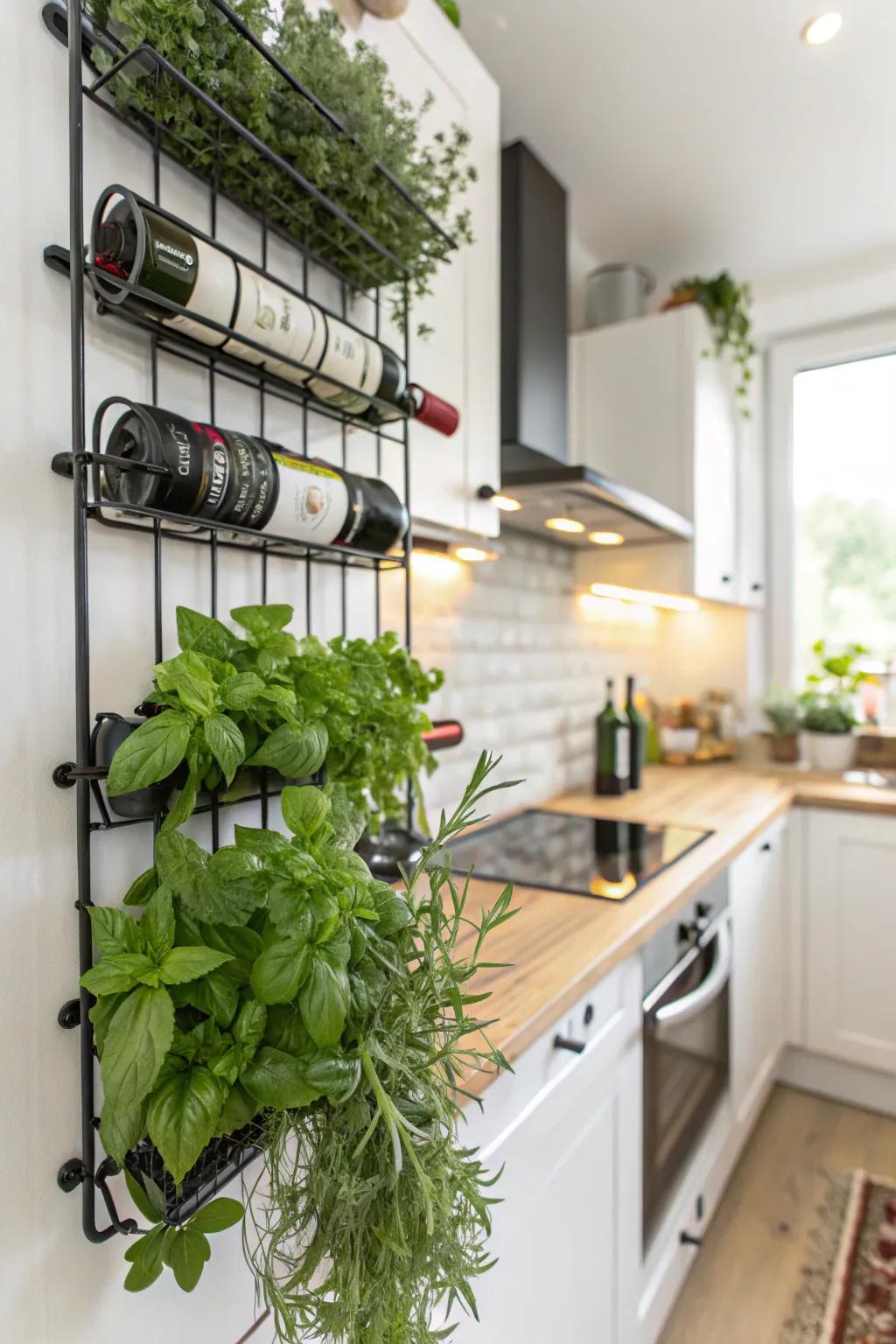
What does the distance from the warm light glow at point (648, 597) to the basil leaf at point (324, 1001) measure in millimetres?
1968

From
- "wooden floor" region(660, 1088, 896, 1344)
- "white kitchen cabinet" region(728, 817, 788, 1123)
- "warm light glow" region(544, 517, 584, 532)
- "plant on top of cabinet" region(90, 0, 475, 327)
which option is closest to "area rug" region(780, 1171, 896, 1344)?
"wooden floor" region(660, 1088, 896, 1344)

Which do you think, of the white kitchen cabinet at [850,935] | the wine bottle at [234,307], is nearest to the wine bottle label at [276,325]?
the wine bottle at [234,307]

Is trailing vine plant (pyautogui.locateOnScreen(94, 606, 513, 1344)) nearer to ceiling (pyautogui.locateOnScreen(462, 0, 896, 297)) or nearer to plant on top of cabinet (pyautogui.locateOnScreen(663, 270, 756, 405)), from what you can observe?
ceiling (pyautogui.locateOnScreen(462, 0, 896, 297))

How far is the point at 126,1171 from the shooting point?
535 millimetres

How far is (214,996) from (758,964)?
1.92m

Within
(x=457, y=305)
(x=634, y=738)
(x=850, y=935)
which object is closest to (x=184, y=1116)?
(x=457, y=305)

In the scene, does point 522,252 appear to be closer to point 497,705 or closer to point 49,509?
point 497,705

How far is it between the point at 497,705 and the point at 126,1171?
58.0 inches

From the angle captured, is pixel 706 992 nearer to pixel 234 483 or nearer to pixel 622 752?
pixel 622 752

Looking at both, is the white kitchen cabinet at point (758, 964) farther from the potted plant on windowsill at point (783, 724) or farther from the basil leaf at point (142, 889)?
the basil leaf at point (142, 889)

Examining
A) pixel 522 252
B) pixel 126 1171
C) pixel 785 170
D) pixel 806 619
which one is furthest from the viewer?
pixel 806 619

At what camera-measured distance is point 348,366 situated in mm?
839

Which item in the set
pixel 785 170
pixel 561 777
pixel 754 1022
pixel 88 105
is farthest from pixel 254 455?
pixel 785 170

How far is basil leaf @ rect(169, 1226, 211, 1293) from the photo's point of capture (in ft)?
1.77
